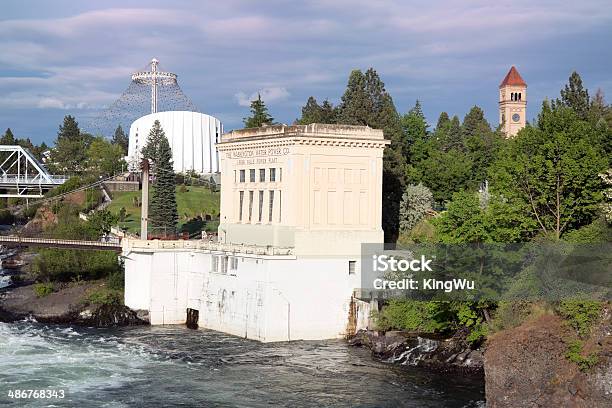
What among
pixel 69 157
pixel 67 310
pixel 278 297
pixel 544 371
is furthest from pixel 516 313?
pixel 69 157

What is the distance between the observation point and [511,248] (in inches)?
1994

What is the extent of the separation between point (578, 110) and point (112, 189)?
7103 cm

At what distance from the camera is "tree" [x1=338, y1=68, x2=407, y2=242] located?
76.4 metres

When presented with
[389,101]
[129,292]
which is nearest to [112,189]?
[389,101]

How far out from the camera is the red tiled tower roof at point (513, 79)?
156625 mm

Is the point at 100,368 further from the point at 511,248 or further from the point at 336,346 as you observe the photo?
the point at 511,248

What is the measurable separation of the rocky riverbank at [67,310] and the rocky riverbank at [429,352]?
Result: 66.2ft

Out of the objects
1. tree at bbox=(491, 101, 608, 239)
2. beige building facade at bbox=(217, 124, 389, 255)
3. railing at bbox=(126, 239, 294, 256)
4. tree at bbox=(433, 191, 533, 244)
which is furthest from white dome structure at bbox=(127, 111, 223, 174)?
tree at bbox=(433, 191, 533, 244)

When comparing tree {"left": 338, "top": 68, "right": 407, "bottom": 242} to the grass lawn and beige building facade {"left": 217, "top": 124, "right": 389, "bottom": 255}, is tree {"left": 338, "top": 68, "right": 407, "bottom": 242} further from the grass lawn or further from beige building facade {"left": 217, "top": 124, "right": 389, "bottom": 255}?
the grass lawn

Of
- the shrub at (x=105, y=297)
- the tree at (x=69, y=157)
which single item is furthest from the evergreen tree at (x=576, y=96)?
the tree at (x=69, y=157)

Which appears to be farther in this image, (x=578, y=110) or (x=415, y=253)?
(x=578, y=110)

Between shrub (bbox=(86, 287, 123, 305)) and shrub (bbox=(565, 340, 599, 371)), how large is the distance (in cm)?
3769

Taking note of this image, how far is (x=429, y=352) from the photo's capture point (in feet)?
170

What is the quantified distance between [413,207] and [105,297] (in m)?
27.2
